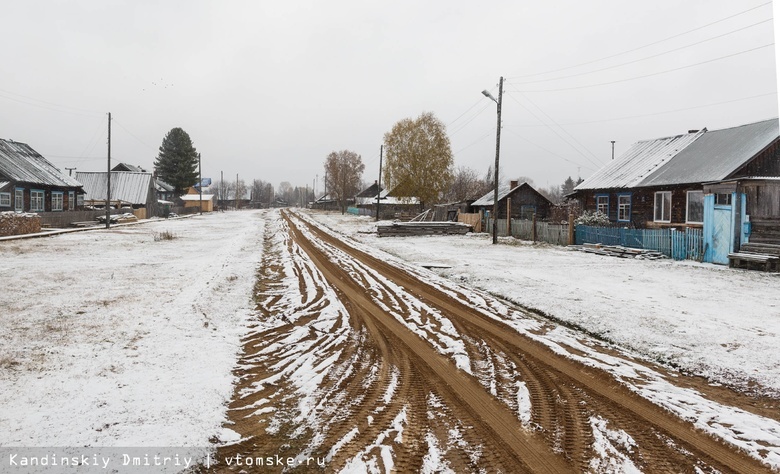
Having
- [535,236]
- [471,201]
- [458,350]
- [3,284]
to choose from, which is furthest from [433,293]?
[471,201]

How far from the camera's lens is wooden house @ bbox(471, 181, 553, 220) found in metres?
37.6

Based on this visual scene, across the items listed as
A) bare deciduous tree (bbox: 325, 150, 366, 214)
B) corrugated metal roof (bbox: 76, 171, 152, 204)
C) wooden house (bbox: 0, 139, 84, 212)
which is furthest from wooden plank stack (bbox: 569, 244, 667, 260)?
bare deciduous tree (bbox: 325, 150, 366, 214)

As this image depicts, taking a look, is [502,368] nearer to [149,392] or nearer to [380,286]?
[149,392]

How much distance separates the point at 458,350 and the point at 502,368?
89 centimetres

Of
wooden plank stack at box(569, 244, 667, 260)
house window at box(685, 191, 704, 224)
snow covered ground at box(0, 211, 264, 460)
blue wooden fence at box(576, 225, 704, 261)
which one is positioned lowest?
snow covered ground at box(0, 211, 264, 460)

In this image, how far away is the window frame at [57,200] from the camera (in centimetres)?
4146

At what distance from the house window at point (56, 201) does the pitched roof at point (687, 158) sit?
46838mm

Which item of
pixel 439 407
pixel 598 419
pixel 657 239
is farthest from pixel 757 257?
pixel 439 407

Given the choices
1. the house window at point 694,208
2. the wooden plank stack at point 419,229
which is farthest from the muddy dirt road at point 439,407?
the wooden plank stack at point 419,229

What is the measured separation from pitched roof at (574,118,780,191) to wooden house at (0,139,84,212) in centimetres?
4473

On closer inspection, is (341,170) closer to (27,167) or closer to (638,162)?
(27,167)

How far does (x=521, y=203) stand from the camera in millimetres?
38125

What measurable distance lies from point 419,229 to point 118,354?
27234mm

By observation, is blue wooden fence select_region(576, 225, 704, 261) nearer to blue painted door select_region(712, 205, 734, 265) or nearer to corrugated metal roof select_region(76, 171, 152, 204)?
blue painted door select_region(712, 205, 734, 265)
